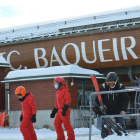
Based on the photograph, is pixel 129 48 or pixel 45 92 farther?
pixel 129 48

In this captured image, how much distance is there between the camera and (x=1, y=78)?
2050cm

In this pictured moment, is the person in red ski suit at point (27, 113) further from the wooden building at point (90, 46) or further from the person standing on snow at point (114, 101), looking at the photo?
the wooden building at point (90, 46)

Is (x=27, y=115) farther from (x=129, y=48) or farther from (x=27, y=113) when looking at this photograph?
(x=129, y=48)

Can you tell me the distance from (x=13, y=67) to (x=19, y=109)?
7859 mm

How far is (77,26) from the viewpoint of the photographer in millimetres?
25578

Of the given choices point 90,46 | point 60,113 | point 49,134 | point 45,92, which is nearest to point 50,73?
point 45,92

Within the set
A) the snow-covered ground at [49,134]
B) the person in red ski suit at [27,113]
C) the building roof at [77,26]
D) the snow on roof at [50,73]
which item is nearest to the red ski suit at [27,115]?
the person in red ski suit at [27,113]

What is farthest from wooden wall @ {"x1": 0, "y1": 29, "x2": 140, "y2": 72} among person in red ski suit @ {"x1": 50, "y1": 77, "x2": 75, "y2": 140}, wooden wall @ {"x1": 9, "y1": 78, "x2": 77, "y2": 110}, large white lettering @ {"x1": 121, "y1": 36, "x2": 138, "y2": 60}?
person in red ski suit @ {"x1": 50, "y1": 77, "x2": 75, "y2": 140}

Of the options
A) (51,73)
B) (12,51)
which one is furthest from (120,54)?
(12,51)

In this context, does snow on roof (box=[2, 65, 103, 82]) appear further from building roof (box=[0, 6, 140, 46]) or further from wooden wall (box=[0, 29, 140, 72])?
building roof (box=[0, 6, 140, 46])

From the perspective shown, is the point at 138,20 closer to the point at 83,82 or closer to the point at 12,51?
the point at 83,82

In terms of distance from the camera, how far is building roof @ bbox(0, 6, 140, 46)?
73.8 ft

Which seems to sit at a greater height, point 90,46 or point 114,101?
point 90,46

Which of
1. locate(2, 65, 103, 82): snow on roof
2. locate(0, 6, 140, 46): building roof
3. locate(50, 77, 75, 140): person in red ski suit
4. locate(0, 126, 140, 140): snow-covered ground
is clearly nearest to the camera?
locate(0, 126, 140, 140): snow-covered ground
